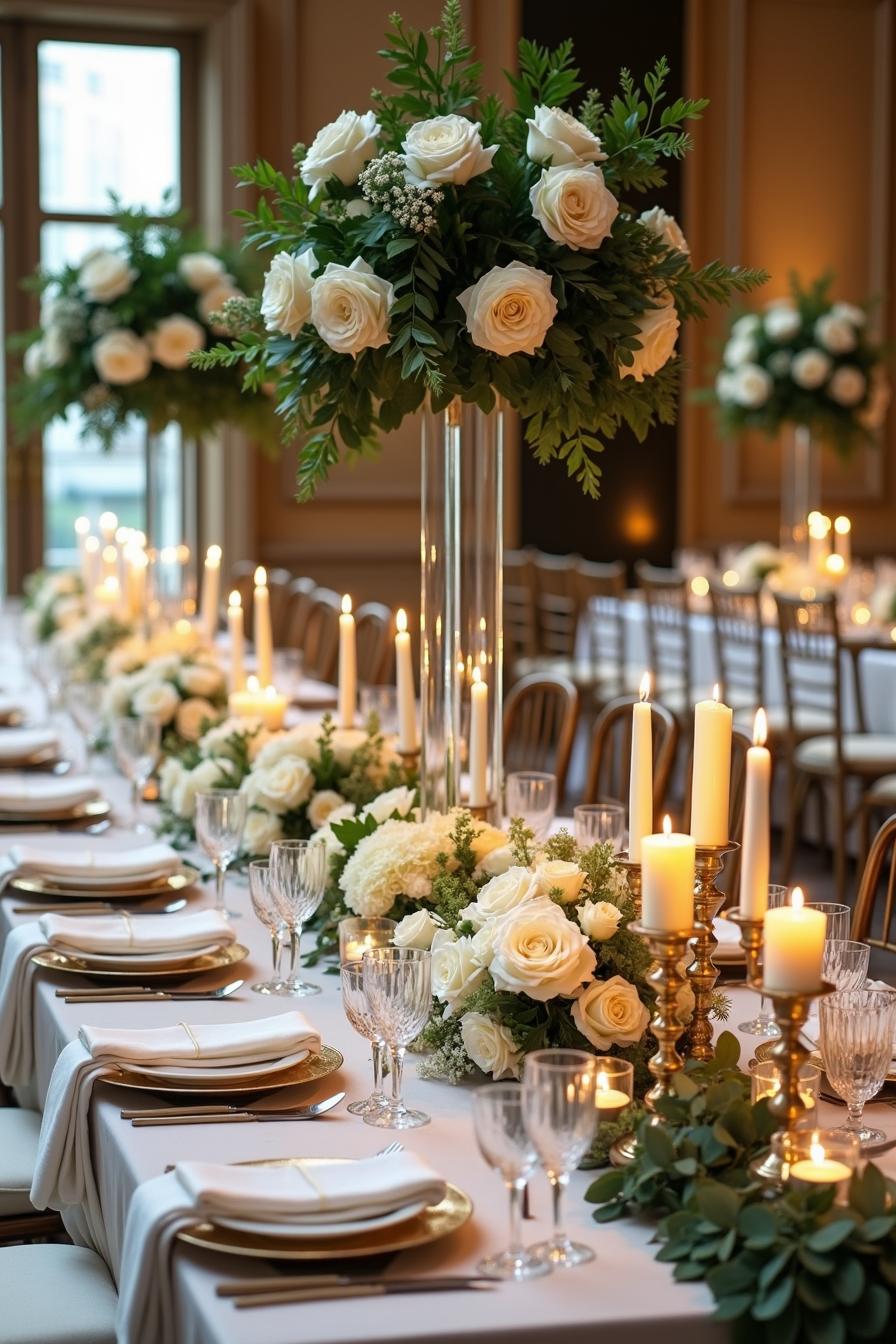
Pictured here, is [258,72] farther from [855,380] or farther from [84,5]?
[855,380]

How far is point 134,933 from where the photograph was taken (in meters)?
2.46

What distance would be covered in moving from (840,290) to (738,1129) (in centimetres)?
968

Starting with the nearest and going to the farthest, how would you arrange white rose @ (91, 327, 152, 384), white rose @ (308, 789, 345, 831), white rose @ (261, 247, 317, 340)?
white rose @ (261, 247, 317, 340) → white rose @ (308, 789, 345, 831) → white rose @ (91, 327, 152, 384)

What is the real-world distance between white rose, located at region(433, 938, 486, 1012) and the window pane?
7.81 m

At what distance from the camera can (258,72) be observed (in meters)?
9.03

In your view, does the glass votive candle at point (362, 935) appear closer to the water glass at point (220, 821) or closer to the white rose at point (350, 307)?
the water glass at point (220, 821)

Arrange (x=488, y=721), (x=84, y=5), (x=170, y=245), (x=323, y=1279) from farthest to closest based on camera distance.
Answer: (x=84, y=5) → (x=170, y=245) → (x=488, y=721) → (x=323, y=1279)

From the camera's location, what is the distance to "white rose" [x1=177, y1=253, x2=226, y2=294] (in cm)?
571

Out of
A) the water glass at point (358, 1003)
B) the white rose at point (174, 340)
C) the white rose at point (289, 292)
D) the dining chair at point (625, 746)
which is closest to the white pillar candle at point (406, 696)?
the dining chair at point (625, 746)

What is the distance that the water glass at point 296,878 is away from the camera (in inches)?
86.6

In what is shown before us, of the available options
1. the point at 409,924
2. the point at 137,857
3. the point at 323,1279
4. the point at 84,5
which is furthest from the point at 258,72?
the point at 323,1279

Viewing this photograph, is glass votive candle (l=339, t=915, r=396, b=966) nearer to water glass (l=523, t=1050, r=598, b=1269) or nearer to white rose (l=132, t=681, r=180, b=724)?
water glass (l=523, t=1050, r=598, b=1269)

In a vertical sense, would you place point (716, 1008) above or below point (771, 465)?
below

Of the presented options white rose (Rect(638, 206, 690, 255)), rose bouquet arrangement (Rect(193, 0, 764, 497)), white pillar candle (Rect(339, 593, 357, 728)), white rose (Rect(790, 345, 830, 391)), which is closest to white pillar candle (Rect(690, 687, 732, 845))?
rose bouquet arrangement (Rect(193, 0, 764, 497))
